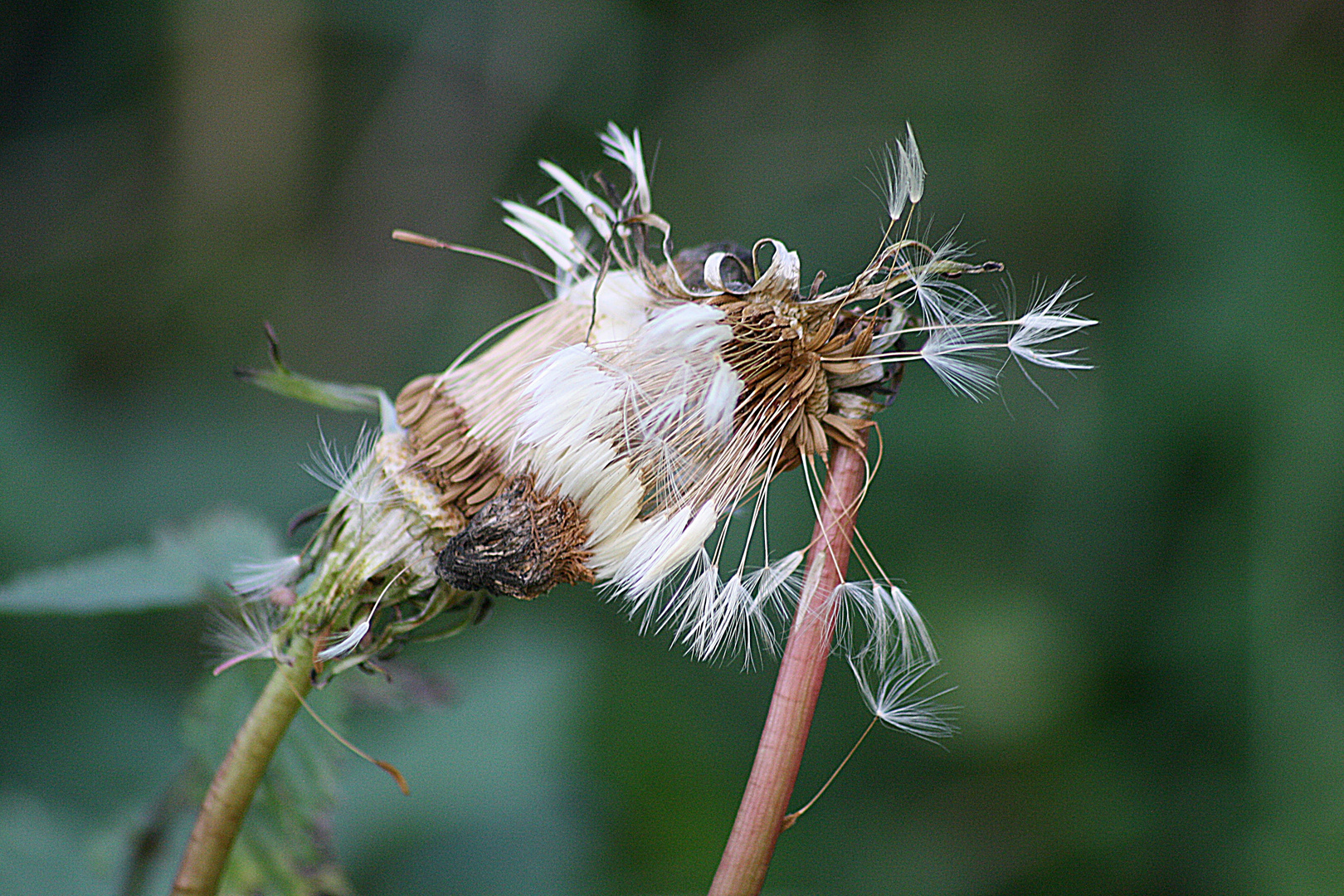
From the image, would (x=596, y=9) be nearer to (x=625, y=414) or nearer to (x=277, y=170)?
(x=277, y=170)

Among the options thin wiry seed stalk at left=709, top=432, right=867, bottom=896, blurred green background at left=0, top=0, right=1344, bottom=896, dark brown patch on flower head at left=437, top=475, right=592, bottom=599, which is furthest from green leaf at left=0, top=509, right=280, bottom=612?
thin wiry seed stalk at left=709, top=432, right=867, bottom=896

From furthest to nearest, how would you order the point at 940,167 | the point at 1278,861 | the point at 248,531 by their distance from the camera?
1. the point at 940,167
2. the point at 1278,861
3. the point at 248,531

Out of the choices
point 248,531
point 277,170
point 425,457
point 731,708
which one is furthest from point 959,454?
point 277,170

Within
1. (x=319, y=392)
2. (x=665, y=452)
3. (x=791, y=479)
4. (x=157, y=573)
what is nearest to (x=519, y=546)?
(x=665, y=452)

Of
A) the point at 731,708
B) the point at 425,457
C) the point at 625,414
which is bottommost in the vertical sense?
the point at 731,708

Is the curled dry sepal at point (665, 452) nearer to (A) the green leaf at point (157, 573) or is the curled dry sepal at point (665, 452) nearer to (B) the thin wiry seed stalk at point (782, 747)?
(B) the thin wiry seed stalk at point (782, 747)

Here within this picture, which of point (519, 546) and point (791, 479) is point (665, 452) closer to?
point (519, 546)

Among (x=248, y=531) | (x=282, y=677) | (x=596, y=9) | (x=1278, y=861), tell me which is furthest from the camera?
(x=596, y=9)

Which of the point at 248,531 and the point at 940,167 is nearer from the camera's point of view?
the point at 248,531
